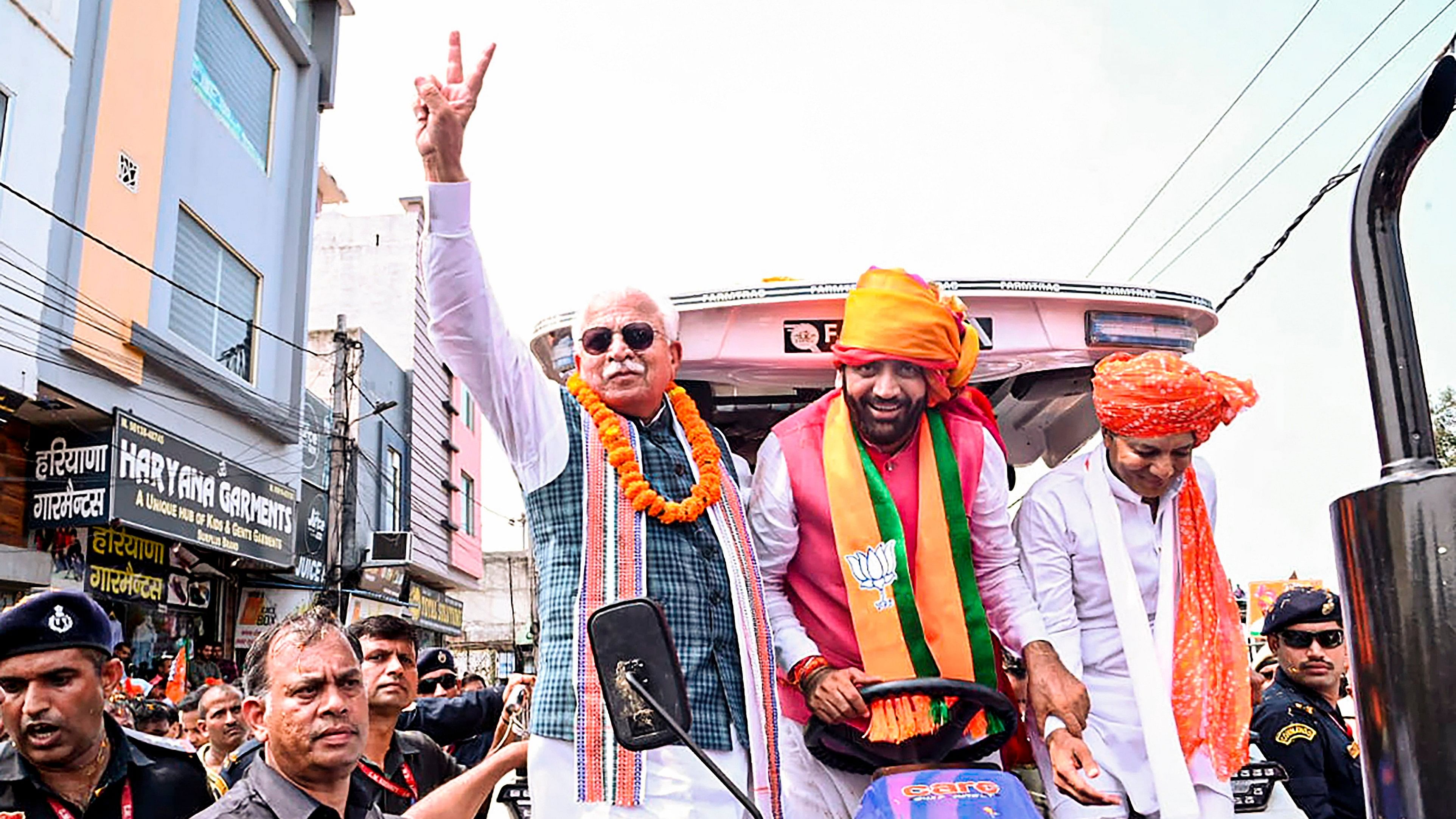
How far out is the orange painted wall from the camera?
1239 centimetres

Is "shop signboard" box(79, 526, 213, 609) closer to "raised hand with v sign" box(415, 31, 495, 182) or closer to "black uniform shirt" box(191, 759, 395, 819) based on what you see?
"black uniform shirt" box(191, 759, 395, 819)

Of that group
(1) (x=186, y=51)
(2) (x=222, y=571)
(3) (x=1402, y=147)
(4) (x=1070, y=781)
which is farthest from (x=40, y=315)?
(3) (x=1402, y=147)

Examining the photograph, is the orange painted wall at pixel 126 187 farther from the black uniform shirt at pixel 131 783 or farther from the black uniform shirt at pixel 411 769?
the black uniform shirt at pixel 131 783

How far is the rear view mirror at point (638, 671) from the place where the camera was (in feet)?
5.88

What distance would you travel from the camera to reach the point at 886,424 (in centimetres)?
326

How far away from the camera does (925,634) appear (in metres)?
3.14

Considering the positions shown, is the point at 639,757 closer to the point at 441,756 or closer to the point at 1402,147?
the point at 1402,147

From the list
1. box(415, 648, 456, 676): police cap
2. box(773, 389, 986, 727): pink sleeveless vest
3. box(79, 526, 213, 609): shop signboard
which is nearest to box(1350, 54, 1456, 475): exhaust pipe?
box(773, 389, 986, 727): pink sleeveless vest

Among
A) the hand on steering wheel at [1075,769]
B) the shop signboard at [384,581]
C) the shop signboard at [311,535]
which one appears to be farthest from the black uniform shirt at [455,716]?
the shop signboard at [384,581]

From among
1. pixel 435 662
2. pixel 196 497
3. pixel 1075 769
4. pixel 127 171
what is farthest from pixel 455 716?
pixel 127 171

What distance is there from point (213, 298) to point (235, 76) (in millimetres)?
Answer: 3282

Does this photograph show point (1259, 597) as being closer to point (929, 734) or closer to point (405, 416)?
point (929, 734)

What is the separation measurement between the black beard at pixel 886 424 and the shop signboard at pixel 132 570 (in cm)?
1180

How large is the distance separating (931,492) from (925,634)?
0.39m
